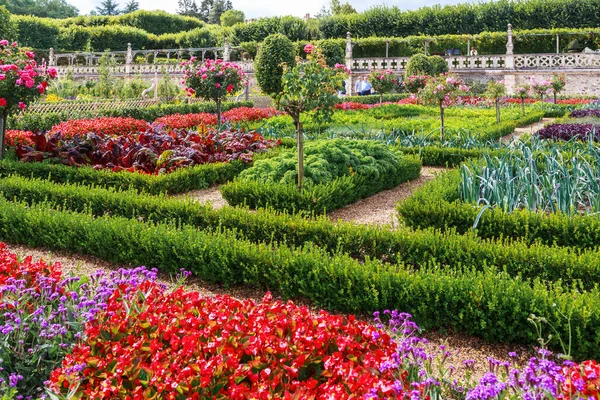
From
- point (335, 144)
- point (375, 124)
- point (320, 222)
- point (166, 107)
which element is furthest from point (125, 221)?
point (166, 107)

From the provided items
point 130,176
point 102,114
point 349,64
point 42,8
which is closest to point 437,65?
point 349,64

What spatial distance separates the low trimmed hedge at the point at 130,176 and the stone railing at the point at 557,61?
2824cm

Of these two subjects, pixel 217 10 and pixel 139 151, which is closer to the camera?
pixel 139 151

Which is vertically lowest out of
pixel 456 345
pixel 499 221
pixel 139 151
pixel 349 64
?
pixel 456 345

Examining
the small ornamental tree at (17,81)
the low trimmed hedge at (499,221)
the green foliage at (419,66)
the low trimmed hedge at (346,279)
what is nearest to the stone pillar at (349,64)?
the green foliage at (419,66)

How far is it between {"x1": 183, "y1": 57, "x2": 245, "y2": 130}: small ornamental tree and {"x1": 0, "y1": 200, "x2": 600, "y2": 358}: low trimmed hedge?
310 inches

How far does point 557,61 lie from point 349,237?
1232 inches

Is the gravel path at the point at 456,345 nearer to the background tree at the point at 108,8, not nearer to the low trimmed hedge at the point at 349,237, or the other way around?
the low trimmed hedge at the point at 349,237

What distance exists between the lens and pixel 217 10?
3066 inches

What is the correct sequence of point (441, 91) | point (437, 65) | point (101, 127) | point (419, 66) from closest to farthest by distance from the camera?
point (441, 91) < point (101, 127) < point (419, 66) < point (437, 65)

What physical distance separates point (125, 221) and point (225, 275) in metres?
1.45

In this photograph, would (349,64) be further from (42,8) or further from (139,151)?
(42,8)

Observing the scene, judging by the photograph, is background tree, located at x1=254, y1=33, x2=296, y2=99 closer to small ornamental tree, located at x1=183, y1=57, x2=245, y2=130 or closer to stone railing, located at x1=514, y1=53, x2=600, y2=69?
small ornamental tree, located at x1=183, y1=57, x2=245, y2=130

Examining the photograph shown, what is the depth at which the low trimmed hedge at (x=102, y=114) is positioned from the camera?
1491cm
